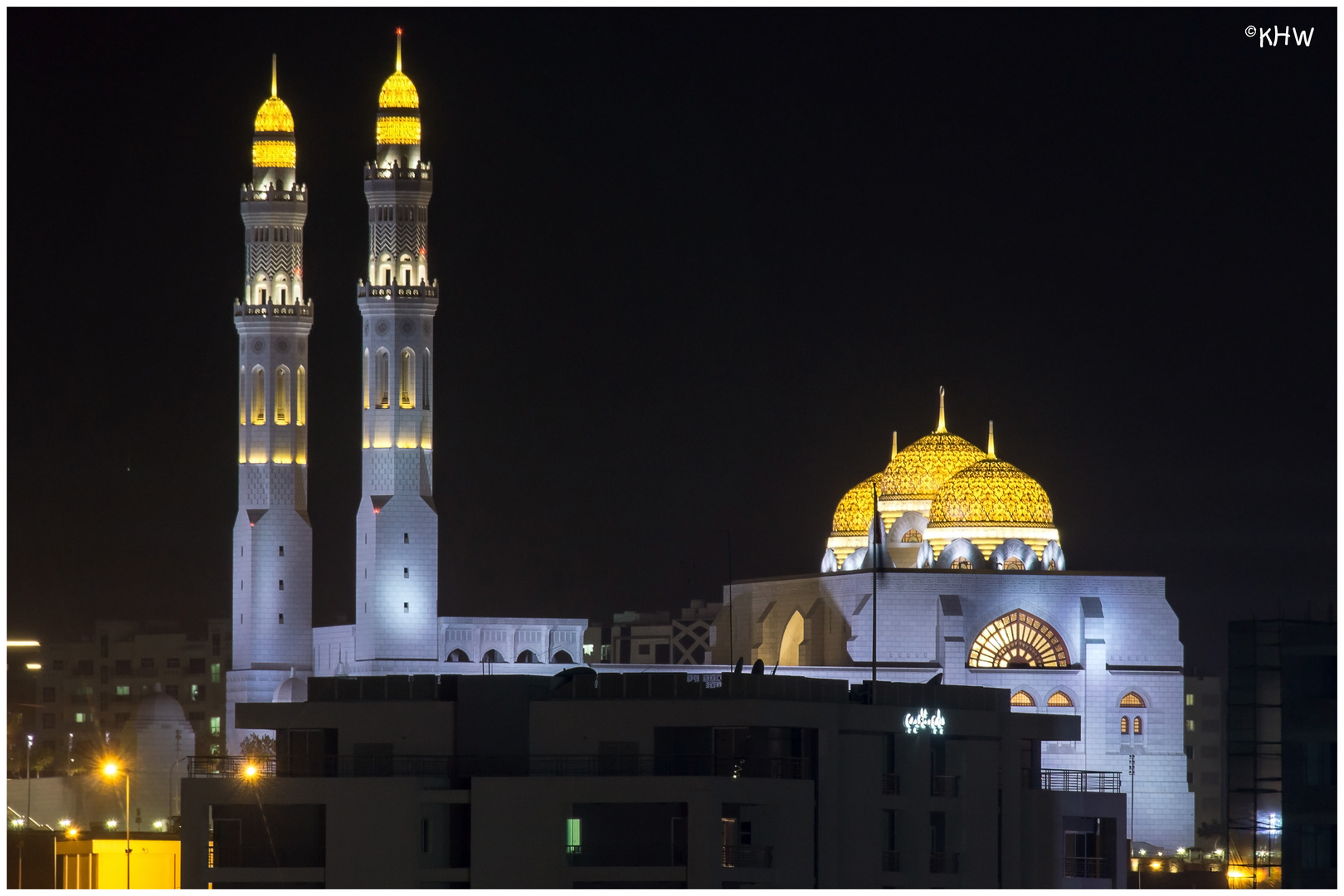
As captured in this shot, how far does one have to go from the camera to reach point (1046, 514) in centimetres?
9969

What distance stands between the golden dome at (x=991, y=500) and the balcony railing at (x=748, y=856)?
48.8 meters

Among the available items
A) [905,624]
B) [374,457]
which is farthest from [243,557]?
[905,624]

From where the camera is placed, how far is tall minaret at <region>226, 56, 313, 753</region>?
9731 cm

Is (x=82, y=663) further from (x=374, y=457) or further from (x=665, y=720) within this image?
(x=665, y=720)

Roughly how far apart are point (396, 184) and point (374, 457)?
871 cm

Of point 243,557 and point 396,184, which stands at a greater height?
point 396,184

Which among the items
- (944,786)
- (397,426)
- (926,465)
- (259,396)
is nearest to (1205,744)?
(926,465)

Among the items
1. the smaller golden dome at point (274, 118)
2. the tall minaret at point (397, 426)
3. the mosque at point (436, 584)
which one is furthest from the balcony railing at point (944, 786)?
the smaller golden dome at point (274, 118)

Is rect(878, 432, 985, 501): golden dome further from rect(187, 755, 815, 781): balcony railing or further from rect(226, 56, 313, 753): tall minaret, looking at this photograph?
rect(187, 755, 815, 781): balcony railing

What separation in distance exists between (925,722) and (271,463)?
44.7 metres

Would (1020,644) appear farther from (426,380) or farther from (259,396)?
(259,396)

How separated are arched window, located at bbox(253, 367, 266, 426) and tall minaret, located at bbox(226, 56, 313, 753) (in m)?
0.03

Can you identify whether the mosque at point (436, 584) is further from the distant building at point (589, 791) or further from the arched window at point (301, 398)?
the distant building at point (589, 791)

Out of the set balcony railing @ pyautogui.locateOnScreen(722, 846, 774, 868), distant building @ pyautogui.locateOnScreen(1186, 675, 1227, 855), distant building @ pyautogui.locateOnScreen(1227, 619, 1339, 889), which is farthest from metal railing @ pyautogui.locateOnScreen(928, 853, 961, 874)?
distant building @ pyautogui.locateOnScreen(1186, 675, 1227, 855)
